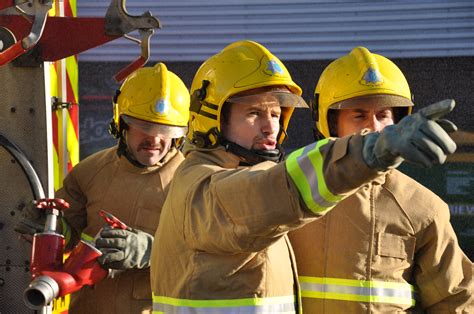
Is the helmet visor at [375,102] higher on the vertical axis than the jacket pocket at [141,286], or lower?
higher

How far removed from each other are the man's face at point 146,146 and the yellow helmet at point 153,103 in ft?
0.12

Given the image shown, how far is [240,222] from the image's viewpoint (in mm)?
2662

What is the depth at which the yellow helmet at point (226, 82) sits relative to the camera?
3.28m

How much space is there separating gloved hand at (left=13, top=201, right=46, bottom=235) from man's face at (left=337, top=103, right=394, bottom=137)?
1.18 m

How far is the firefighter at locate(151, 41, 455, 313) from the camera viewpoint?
249cm

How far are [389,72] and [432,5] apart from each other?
3.66m

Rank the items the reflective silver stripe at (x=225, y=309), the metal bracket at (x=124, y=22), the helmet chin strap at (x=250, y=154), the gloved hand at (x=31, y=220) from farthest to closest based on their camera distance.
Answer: the metal bracket at (x=124, y=22)
the gloved hand at (x=31, y=220)
the helmet chin strap at (x=250, y=154)
the reflective silver stripe at (x=225, y=309)

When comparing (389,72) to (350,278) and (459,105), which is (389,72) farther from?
(459,105)

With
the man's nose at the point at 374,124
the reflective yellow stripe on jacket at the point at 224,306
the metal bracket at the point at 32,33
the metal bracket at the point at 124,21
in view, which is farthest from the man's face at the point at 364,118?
the metal bracket at the point at 32,33

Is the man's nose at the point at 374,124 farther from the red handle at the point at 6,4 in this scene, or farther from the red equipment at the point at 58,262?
the red handle at the point at 6,4

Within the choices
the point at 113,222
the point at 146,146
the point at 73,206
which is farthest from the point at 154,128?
the point at 113,222

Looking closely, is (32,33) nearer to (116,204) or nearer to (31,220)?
(31,220)

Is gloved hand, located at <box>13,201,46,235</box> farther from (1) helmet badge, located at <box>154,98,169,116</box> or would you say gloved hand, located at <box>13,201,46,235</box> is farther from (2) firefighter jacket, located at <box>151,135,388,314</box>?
(2) firefighter jacket, located at <box>151,135,388,314</box>

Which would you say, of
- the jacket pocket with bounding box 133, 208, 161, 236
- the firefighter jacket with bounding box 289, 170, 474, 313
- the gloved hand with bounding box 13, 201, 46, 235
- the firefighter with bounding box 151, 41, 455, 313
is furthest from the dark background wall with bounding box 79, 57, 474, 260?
the firefighter with bounding box 151, 41, 455, 313
